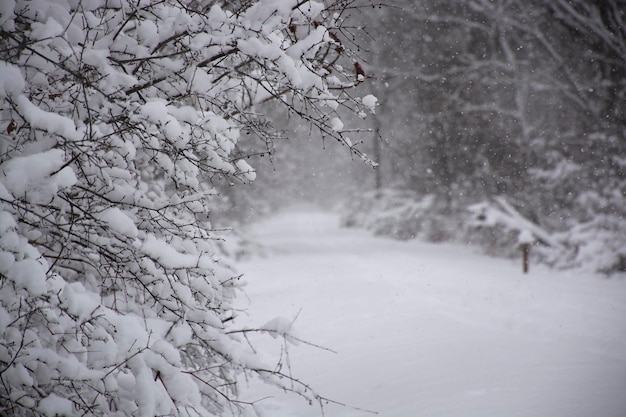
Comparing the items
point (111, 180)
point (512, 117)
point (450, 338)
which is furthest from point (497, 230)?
point (111, 180)

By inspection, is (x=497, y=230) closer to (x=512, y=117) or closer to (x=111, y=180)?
(x=512, y=117)

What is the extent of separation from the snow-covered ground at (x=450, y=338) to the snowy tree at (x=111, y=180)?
92cm

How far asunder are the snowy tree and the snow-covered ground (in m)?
0.92

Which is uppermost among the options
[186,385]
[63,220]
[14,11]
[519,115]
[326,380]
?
[519,115]

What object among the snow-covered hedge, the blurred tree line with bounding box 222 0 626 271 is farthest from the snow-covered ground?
the blurred tree line with bounding box 222 0 626 271

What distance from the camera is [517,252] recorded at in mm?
14523

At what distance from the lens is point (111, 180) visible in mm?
2604

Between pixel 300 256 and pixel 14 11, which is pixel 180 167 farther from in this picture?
pixel 300 256

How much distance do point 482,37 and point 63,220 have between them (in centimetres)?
1756

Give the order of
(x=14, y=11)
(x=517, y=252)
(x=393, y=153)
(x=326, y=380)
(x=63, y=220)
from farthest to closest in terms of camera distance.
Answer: (x=393, y=153)
(x=517, y=252)
(x=326, y=380)
(x=63, y=220)
(x=14, y=11)

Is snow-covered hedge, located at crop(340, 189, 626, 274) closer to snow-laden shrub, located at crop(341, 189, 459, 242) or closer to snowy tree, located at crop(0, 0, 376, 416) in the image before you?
snow-laden shrub, located at crop(341, 189, 459, 242)

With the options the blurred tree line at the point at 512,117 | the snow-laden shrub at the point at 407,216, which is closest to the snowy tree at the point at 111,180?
the blurred tree line at the point at 512,117

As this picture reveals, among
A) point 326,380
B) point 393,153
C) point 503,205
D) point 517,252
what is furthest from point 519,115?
point 326,380

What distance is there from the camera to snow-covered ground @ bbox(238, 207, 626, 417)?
15.6 feet
